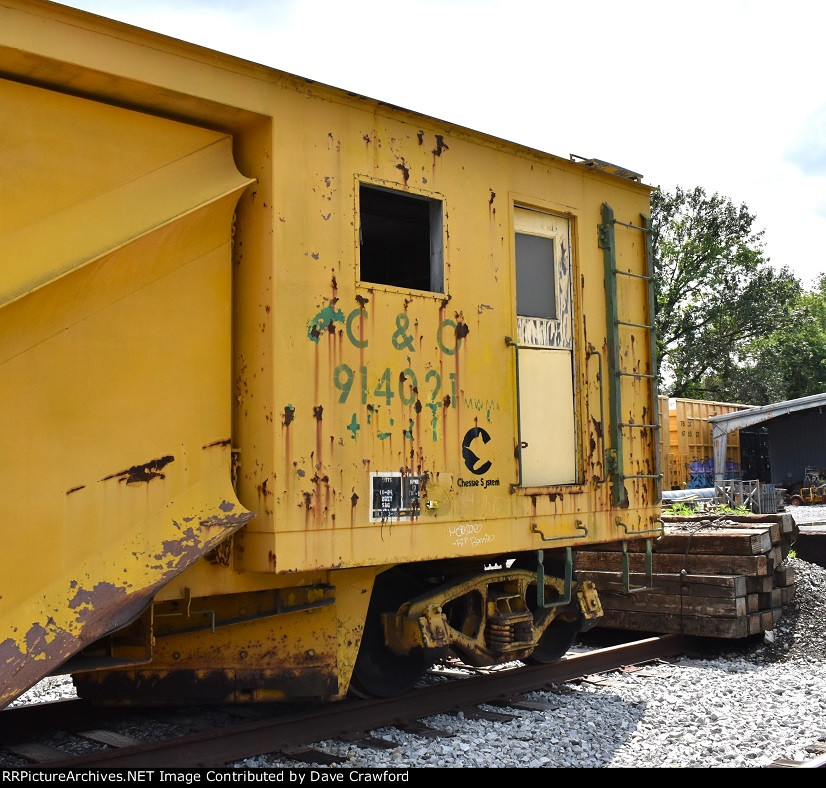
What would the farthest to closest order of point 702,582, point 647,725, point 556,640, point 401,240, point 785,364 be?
point 785,364
point 702,582
point 401,240
point 556,640
point 647,725

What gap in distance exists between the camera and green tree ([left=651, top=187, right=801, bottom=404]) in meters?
42.9

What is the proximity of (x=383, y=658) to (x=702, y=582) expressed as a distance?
3666mm

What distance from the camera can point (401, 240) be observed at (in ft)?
24.0

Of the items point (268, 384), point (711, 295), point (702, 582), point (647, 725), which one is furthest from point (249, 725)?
point (711, 295)

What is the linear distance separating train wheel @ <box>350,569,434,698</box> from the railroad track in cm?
13

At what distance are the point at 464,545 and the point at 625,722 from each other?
162 centimetres

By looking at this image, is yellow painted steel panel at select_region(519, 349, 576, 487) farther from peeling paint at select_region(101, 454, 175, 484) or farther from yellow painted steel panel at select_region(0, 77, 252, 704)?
peeling paint at select_region(101, 454, 175, 484)

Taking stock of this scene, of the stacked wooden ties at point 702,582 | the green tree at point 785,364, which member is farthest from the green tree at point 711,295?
the stacked wooden ties at point 702,582

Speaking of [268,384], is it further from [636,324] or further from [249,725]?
[636,324]

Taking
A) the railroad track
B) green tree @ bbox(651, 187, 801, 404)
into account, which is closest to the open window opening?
the railroad track

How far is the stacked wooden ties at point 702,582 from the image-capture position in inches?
315

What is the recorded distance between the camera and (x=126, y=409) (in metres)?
4.34

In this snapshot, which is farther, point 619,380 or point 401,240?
point 401,240

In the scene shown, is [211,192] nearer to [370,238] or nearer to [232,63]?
[232,63]
